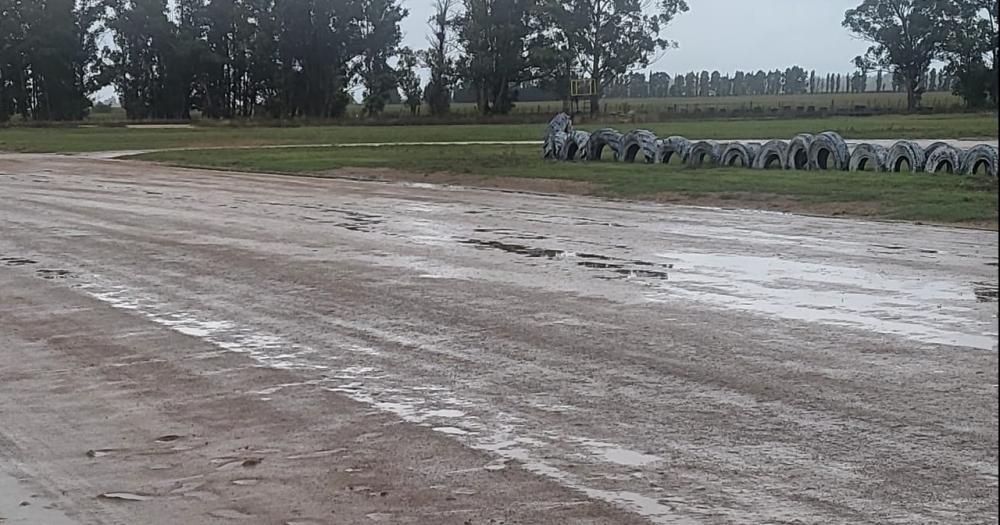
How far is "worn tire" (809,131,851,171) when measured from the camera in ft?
89.4

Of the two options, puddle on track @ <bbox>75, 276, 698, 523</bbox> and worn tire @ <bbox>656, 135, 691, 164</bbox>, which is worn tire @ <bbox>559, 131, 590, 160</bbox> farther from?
puddle on track @ <bbox>75, 276, 698, 523</bbox>

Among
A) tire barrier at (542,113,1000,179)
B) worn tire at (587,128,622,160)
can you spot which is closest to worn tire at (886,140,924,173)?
tire barrier at (542,113,1000,179)

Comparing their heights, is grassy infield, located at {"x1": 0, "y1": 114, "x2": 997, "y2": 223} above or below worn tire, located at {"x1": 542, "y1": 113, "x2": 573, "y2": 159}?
below

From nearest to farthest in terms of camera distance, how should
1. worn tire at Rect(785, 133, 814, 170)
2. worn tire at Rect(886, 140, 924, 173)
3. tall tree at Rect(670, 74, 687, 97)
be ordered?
1. worn tire at Rect(886, 140, 924, 173)
2. worn tire at Rect(785, 133, 814, 170)
3. tall tree at Rect(670, 74, 687, 97)

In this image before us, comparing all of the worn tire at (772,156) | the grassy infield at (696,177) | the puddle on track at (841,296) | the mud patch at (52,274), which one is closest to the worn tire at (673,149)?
the grassy infield at (696,177)

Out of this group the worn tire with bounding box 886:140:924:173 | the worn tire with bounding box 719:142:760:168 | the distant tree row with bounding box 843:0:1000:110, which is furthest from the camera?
the distant tree row with bounding box 843:0:1000:110

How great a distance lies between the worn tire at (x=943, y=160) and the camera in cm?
2536

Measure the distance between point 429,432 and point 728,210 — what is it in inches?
568

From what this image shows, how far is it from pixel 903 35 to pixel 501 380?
83.0 m

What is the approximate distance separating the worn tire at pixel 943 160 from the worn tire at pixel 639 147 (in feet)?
25.1

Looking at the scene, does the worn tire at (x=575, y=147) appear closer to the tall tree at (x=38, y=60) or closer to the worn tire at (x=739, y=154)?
the worn tire at (x=739, y=154)

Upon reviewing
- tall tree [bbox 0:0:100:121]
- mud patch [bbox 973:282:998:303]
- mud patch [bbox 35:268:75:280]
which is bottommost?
mud patch [bbox 35:268:75:280]

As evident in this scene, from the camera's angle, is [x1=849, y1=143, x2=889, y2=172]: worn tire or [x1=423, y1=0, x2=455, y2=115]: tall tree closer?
[x1=849, y1=143, x2=889, y2=172]: worn tire

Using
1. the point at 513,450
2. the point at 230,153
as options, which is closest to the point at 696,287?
the point at 513,450
